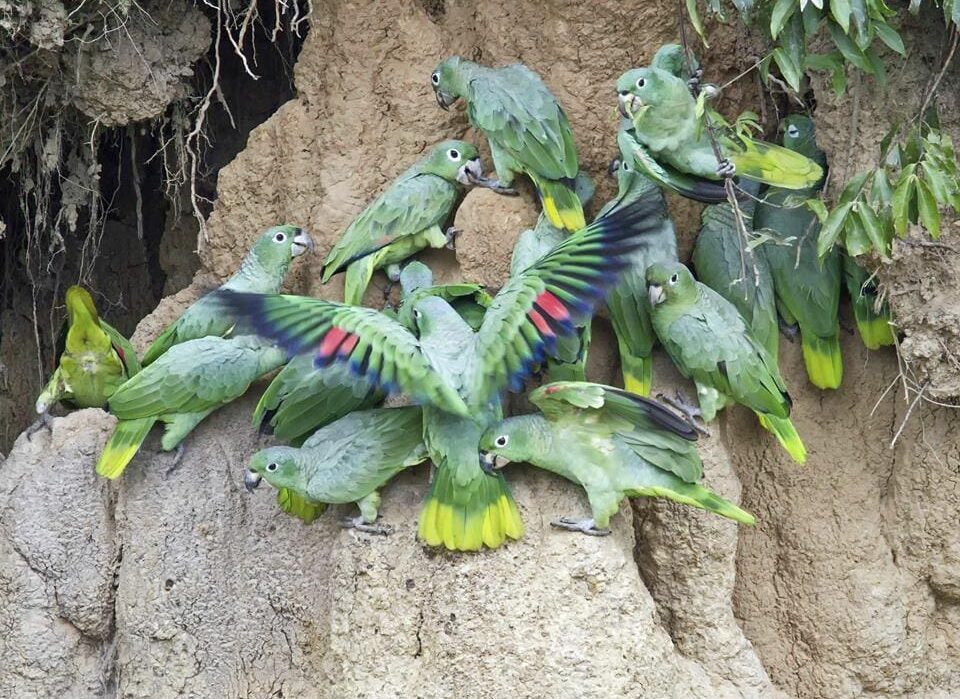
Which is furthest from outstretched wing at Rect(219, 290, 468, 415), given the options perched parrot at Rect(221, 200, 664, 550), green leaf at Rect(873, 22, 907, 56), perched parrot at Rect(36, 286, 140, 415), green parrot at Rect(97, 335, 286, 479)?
green leaf at Rect(873, 22, 907, 56)

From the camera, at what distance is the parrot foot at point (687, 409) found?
354cm

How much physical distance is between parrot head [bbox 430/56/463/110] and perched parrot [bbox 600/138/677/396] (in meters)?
0.50

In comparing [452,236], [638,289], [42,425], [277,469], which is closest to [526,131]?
[452,236]

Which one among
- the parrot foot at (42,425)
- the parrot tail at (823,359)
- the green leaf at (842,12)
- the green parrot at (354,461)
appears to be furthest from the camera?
the parrot foot at (42,425)

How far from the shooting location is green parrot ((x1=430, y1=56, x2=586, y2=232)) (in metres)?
3.55

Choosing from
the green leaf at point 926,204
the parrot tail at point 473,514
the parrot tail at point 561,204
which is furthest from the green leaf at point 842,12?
the parrot tail at point 473,514

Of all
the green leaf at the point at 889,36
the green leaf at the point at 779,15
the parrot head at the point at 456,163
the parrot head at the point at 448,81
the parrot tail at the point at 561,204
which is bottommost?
the parrot tail at the point at 561,204

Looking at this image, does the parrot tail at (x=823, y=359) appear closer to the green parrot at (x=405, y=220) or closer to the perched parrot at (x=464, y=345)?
the perched parrot at (x=464, y=345)

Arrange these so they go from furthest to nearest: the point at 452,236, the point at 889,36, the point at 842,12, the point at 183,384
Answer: the point at 452,236 → the point at 183,384 → the point at 889,36 → the point at 842,12

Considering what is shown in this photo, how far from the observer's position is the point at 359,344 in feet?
10.2

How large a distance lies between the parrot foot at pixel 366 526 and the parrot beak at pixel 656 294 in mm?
866

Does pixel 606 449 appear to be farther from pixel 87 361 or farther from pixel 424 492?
pixel 87 361

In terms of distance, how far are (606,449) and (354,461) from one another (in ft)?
2.03

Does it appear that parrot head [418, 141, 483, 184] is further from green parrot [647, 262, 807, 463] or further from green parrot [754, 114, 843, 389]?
green parrot [754, 114, 843, 389]
